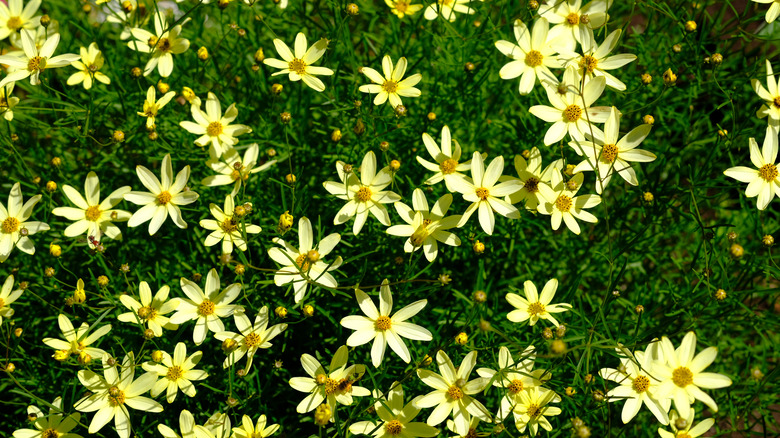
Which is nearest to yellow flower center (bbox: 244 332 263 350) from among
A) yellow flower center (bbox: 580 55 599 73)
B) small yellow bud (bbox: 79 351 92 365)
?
small yellow bud (bbox: 79 351 92 365)

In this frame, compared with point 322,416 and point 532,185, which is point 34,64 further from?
point 532,185

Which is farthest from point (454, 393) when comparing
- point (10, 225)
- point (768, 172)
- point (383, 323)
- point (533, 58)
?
point (10, 225)

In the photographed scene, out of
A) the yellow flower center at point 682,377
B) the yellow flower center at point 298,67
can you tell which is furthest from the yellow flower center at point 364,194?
the yellow flower center at point 682,377

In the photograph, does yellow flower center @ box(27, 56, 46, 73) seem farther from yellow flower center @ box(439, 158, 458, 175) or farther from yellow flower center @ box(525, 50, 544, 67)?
yellow flower center @ box(525, 50, 544, 67)

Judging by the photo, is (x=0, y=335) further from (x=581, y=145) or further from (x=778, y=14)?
(x=778, y=14)

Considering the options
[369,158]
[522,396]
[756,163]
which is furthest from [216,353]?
[756,163]

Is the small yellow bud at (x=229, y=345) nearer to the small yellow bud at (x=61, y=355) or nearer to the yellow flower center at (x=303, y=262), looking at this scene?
the yellow flower center at (x=303, y=262)
